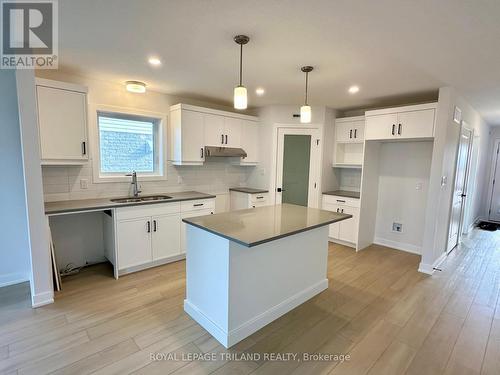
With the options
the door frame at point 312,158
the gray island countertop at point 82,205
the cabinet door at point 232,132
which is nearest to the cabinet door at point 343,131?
the door frame at point 312,158

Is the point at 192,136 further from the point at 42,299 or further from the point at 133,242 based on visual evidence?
the point at 42,299

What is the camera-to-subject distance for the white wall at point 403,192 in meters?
4.18

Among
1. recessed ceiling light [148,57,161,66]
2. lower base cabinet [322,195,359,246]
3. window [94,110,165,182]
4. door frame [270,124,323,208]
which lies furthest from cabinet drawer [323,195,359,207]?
recessed ceiling light [148,57,161,66]

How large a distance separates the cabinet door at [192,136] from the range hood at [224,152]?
12 centimetres

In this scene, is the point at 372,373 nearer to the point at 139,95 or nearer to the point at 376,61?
the point at 376,61

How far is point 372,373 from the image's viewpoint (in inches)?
71.7

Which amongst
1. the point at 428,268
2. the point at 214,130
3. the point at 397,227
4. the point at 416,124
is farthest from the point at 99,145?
the point at 397,227

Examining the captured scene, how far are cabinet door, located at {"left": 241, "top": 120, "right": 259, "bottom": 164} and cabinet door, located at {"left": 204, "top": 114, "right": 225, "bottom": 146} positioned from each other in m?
0.46

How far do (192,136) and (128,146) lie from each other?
37.2 inches

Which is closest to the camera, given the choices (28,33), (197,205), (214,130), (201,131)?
(28,33)

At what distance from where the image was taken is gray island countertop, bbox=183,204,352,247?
6.36ft

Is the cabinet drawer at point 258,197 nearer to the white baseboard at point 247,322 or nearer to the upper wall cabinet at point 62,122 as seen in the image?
the white baseboard at point 247,322

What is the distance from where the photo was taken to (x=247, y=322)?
7.19 ft

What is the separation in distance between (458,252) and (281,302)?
377cm
